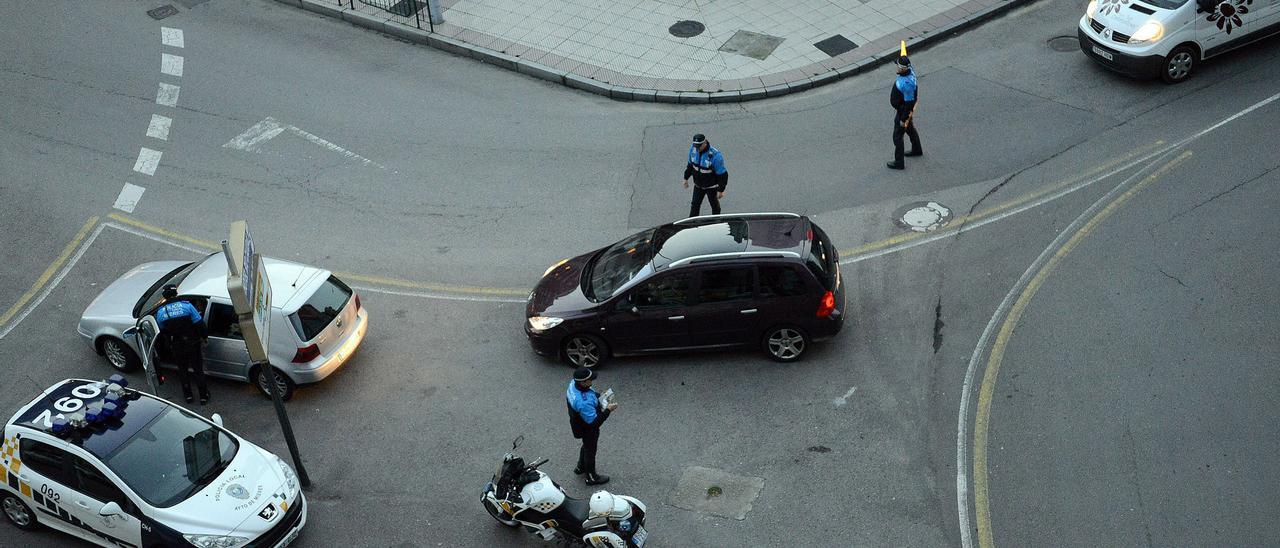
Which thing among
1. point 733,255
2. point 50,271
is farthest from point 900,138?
point 50,271

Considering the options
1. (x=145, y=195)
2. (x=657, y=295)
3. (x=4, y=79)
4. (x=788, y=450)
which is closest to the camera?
(x=788, y=450)

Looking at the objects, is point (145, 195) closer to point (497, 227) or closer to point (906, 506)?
point (497, 227)

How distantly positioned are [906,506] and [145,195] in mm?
12415

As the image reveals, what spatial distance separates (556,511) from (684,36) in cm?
1227

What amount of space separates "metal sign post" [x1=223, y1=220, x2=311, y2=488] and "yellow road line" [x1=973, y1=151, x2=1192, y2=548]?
7060 millimetres

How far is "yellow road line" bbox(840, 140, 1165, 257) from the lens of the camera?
1505 cm

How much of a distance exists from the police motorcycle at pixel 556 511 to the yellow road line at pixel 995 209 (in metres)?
5.89

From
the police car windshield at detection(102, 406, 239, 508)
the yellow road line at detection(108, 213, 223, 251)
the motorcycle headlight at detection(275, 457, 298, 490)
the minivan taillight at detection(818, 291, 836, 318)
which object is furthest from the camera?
the yellow road line at detection(108, 213, 223, 251)

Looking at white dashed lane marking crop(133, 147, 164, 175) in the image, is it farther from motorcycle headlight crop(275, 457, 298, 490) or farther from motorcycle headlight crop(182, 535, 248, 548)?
motorcycle headlight crop(182, 535, 248, 548)

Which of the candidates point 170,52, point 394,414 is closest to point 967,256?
point 394,414

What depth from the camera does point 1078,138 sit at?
1689 cm

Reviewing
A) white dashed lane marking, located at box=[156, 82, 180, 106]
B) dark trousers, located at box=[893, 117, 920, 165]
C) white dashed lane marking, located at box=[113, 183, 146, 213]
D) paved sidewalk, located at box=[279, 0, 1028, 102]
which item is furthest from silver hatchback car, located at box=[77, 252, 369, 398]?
dark trousers, located at box=[893, 117, 920, 165]

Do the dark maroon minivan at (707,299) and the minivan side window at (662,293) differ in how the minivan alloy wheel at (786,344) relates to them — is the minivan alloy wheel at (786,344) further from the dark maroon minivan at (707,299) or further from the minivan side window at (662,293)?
the minivan side window at (662,293)

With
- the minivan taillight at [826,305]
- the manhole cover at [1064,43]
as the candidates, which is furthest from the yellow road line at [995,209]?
the manhole cover at [1064,43]
